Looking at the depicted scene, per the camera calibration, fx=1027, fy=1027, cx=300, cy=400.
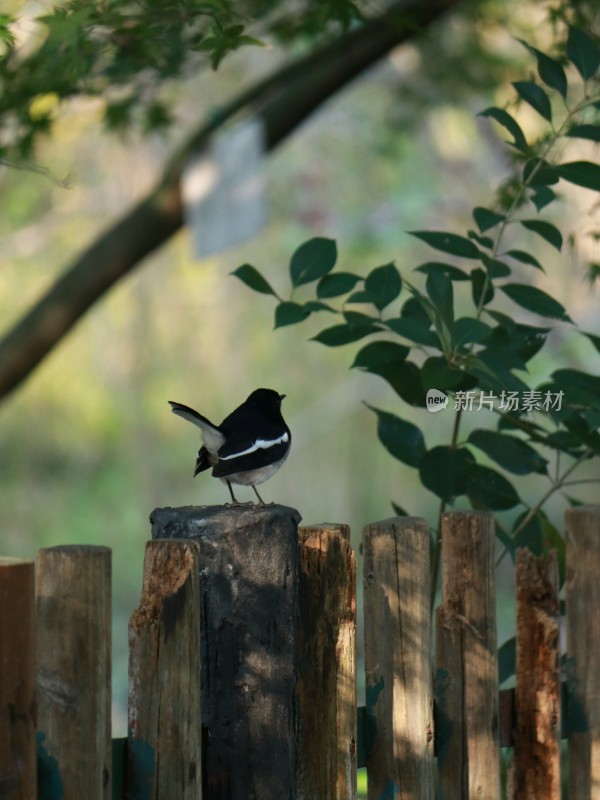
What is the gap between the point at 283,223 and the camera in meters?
11.9

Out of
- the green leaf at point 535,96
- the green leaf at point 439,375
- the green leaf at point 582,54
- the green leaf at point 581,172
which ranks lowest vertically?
the green leaf at point 439,375

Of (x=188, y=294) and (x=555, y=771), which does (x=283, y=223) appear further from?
(x=555, y=771)

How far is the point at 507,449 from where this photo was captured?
2.35m

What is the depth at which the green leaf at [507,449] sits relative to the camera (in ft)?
7.62

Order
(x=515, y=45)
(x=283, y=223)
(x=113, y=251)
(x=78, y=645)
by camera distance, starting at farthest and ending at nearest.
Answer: (x=283, y=223)
(x=515, y=45)
(x=113, y=251)
(x=78, y=645)

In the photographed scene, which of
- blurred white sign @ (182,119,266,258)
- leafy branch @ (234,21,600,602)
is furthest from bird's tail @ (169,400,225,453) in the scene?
blurred white sign @ (182,119,266,258)

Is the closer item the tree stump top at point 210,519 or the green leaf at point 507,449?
the tree stump top at point 210,519

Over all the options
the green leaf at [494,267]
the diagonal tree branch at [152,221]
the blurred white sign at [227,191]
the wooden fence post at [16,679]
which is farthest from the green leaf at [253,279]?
the diagonal tree branch at [152,221]

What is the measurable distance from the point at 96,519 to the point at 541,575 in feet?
34.3

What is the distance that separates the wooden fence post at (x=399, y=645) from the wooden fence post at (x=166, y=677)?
40 cm

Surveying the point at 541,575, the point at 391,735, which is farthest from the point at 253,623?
the point at 541,575

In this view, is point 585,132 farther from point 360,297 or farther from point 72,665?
point 72,665

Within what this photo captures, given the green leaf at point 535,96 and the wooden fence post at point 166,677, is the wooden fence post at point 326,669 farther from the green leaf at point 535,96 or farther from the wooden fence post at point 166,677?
the green leaf at point 535,96

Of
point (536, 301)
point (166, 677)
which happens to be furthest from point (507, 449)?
point (166, 677)
